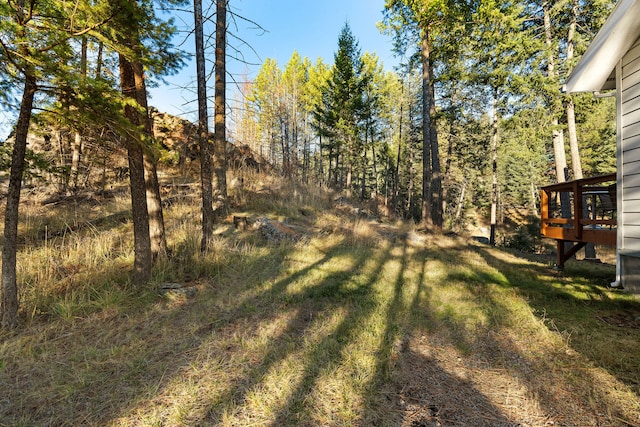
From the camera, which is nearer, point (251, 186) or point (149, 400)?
point (149, 400)

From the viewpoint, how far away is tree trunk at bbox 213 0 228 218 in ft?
22.1

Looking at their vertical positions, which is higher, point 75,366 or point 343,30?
point 343,30

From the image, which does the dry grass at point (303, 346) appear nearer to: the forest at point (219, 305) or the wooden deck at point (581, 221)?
the forest at point (219, 305)

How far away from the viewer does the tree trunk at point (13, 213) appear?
2.65 meters

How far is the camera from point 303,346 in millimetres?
2719

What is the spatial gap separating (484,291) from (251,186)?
871 centimetres

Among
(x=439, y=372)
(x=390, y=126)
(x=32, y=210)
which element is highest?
(x=390, y=126)

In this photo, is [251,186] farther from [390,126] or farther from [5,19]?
[390,126]

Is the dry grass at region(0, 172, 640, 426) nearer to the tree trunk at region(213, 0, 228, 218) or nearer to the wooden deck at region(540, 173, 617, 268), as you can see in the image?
the wooden deck at region(540, 173, 617, 268)

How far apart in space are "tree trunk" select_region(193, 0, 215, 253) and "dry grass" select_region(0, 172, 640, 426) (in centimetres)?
41

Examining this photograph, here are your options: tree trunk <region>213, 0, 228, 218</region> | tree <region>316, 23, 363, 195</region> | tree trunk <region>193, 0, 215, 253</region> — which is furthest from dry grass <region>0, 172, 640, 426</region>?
tree <region>316, 23, 363, 195</region>

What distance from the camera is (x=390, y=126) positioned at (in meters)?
25.8

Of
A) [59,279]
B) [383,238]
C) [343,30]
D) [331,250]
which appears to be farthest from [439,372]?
[343,30]

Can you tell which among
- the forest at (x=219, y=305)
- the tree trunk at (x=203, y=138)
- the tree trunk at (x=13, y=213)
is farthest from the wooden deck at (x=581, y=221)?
the tree trunk at (x=13, y=213)
